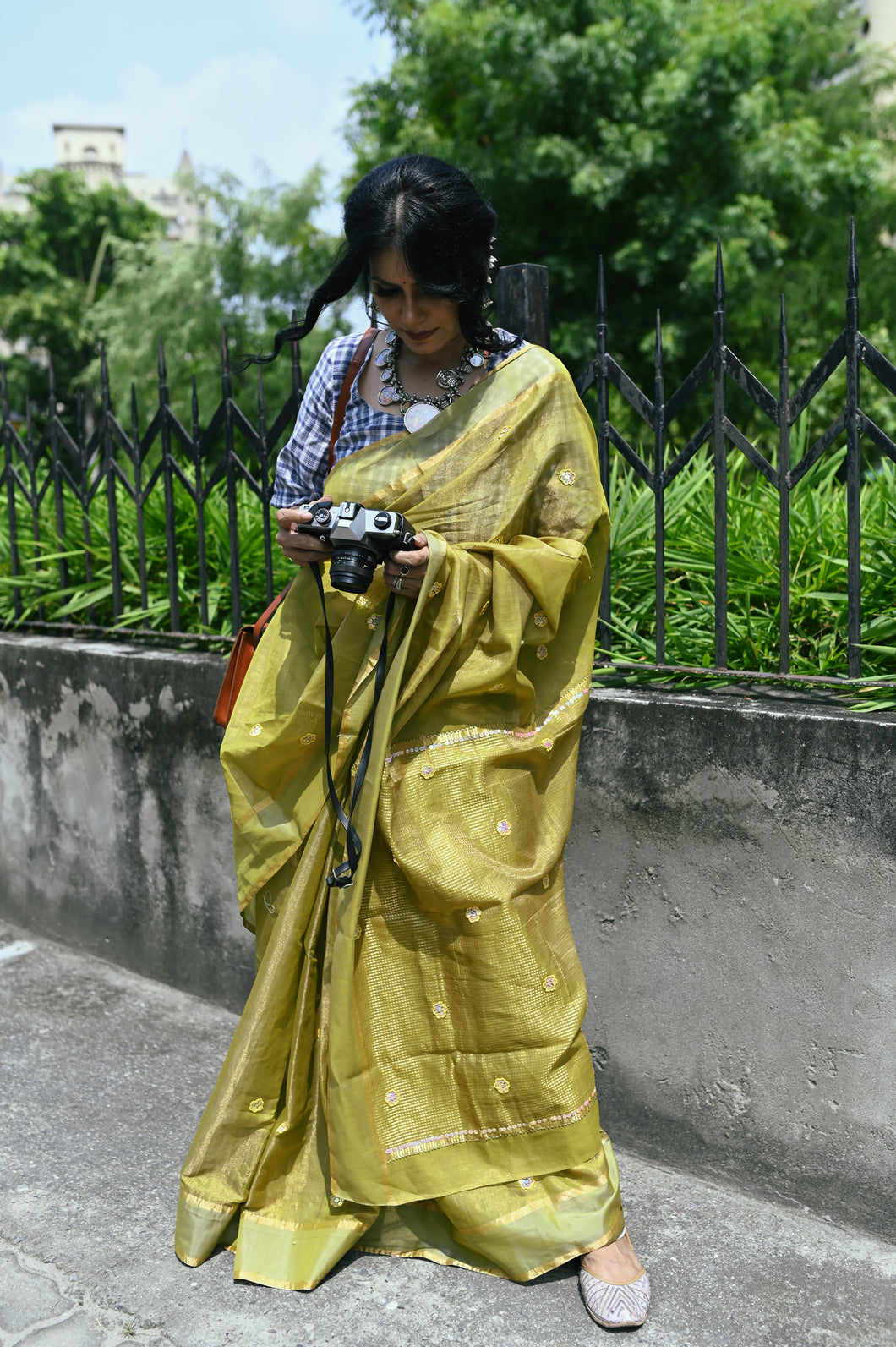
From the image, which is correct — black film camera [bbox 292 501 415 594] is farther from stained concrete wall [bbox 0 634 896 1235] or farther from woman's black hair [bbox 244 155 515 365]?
stained concrete wall [bbox 0 634 896 1235]

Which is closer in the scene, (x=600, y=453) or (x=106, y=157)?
(x=600, y=453)

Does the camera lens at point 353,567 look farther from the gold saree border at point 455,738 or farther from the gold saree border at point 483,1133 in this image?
the gold saree border at point 483,1133

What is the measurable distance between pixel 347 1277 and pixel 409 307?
1.81 metres

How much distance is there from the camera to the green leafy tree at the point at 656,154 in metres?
13.7

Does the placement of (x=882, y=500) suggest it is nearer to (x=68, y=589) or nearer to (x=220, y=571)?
(x=220, y=571)

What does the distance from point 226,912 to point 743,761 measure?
1.69 meters

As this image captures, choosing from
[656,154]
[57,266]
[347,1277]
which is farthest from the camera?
[57,266]

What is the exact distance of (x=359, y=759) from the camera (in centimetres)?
201

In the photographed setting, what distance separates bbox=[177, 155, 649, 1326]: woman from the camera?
1900mm

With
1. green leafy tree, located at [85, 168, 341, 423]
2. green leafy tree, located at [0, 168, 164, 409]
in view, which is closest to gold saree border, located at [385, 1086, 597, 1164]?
green leafy tree, located at [85, 168, 341, 423]

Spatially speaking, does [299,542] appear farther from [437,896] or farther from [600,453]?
[600,453]

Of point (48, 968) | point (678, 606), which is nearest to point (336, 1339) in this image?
point (678, 606)

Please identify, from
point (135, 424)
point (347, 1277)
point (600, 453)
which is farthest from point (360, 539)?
point (135, 424)

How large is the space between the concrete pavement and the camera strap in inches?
30.8
